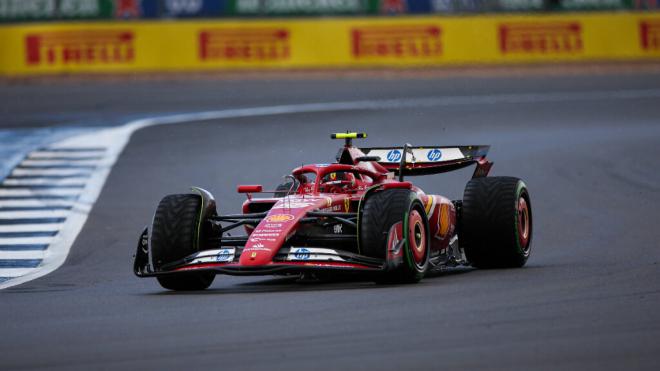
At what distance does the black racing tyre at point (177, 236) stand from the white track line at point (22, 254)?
3.51 meters

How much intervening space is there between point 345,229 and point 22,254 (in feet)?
15.6

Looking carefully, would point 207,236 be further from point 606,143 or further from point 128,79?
point 128,79

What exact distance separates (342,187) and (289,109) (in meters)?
16.0

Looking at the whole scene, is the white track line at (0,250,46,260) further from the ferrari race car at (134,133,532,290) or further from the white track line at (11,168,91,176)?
the white track line at (11,168,91,176)

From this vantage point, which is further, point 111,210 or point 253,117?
point 253,117

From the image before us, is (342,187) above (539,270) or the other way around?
above

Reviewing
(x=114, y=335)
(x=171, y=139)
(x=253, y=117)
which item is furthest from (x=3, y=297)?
(x=253, y=117)

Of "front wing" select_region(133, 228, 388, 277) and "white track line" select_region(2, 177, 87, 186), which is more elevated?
"front wing" select_region(133, 228, 388, 277)

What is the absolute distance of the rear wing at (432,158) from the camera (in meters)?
13.6

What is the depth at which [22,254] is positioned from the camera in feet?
48.9

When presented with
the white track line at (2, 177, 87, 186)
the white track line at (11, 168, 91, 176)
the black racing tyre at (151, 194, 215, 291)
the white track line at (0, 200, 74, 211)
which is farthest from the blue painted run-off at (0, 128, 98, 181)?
Result: the black racing tyre at (151, 194, 215, 291)

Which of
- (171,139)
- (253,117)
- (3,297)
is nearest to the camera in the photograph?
(3,297)

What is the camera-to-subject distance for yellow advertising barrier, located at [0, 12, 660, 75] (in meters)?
33.0

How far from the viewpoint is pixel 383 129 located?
24.6m
